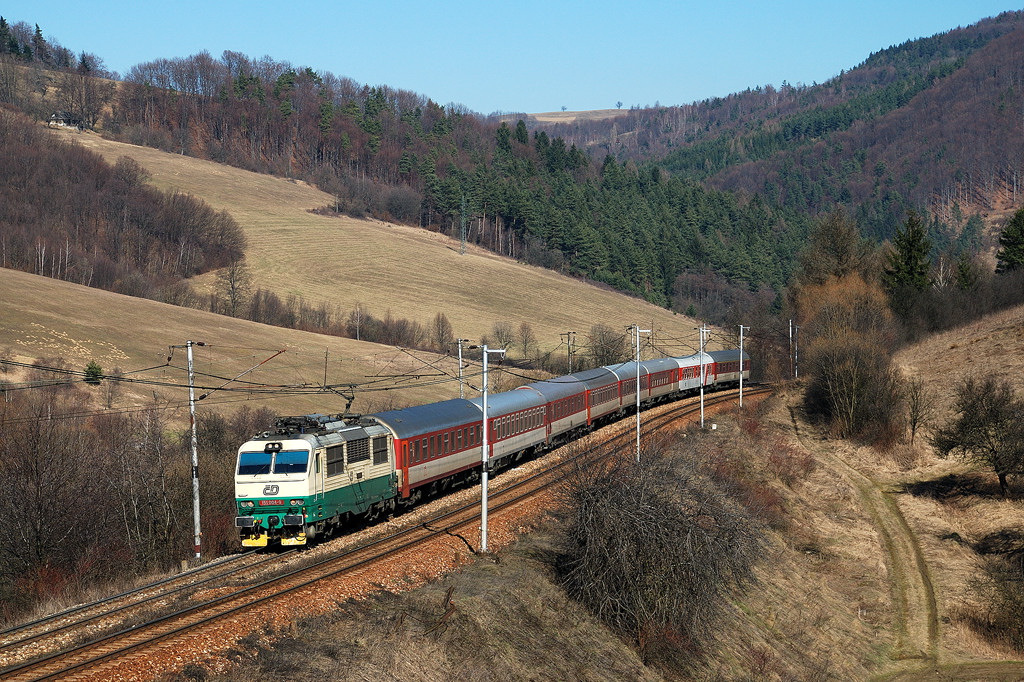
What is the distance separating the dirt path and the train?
17.0 meters

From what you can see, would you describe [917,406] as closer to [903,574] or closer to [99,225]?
[903,574]

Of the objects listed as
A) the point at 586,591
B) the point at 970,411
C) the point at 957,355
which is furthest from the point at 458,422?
the point at 957,355

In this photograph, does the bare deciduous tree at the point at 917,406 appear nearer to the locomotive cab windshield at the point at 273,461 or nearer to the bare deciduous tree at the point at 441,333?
the locomotive cab windshield at the point at 273,461

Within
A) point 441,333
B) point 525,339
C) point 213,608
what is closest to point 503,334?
point 525,339

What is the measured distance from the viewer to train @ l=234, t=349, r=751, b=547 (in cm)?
2912

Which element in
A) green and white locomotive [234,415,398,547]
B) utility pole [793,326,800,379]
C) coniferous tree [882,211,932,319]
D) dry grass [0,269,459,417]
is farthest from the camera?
coniferous tree [882,211,932,319]

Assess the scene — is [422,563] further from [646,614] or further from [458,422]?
[458,422]

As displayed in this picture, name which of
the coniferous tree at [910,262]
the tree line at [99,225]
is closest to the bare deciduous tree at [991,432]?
the coniferous tree at [910,262]

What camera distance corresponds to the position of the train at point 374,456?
29125 millimetres

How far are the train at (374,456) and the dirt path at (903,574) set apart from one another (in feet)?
55.7

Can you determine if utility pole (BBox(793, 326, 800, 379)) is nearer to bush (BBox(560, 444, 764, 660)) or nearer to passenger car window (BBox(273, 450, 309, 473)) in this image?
bush (BBox(560, 444, 764, 660))

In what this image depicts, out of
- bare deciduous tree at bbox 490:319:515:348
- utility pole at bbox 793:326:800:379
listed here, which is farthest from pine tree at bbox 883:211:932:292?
bare deciduous tree at bbox 490:319:515:348

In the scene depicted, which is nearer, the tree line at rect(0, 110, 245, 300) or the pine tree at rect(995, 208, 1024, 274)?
the pine tree at rect(995, 208, 1024, 274)

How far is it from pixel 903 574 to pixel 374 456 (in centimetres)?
2542
